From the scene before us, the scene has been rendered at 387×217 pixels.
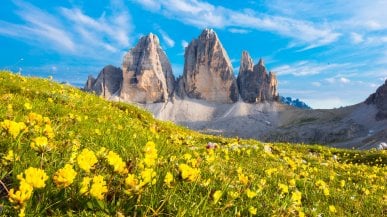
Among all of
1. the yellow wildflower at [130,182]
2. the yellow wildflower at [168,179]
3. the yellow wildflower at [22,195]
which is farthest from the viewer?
the yellow wildflower at [168,179]

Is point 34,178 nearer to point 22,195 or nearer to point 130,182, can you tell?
point 22,195

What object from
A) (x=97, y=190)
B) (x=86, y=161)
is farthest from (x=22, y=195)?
(x=86, y=161)

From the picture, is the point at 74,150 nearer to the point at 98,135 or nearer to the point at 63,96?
the point at 98,135

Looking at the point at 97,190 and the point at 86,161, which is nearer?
the point at 97,190

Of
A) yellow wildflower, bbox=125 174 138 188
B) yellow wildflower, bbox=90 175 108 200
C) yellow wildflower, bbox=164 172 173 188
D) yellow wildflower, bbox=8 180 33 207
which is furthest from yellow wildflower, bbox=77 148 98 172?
yellow wildflower, bbox=164 172 173 188

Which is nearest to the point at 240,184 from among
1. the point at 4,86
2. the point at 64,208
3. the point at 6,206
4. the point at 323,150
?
the point at 64,208

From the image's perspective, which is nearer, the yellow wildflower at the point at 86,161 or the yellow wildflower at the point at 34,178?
A: the yellow wildflower at the point at 34,178

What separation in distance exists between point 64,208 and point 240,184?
3260mm

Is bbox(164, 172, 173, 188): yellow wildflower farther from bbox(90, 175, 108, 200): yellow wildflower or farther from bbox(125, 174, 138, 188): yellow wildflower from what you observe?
bbox(90, 175, 108, 200): yellow wildflower

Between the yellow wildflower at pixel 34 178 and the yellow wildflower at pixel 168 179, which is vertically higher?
the yellow wildflower at pixel 34 178

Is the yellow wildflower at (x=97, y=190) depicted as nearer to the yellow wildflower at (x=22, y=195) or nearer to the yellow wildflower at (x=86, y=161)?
the yellow wildflower at (x=86, y=161)

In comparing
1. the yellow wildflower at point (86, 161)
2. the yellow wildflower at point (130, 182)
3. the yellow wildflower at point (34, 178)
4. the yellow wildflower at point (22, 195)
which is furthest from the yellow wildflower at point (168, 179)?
the yellow wildflower at point (22, 195)

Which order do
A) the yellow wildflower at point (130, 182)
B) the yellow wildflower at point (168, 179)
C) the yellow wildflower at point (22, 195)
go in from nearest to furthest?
the yellow wildflower at point (22, 195)
the yellow wildflower at point (130, 182)
the yellow wildflower at point (168, 179)

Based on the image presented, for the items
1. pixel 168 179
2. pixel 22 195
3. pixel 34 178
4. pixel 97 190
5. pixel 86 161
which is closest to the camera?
pixel 22 195
